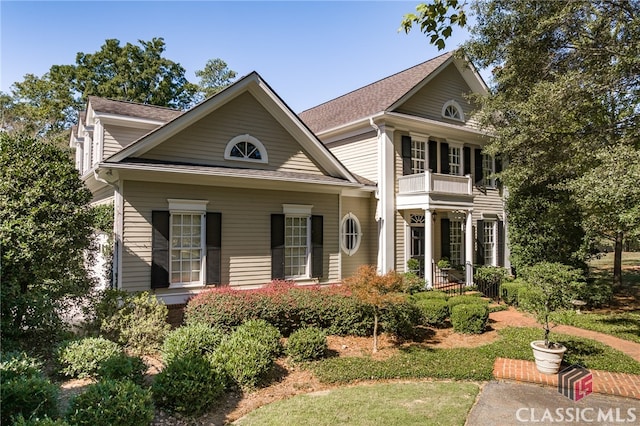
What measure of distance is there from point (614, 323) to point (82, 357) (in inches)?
553

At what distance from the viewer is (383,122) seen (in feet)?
50.0

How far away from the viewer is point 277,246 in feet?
40.3

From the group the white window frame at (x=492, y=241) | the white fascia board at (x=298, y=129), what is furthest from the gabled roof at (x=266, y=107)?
the white window frame at (x=492, y=241)

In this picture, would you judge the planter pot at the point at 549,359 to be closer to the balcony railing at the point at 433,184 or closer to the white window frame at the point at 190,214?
the balcony railing at the point at 433,184

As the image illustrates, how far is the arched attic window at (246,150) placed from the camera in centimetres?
1195

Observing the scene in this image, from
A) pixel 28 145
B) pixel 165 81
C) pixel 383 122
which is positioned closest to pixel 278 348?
pixel 28 145

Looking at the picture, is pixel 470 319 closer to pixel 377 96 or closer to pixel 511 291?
pixel 511 291

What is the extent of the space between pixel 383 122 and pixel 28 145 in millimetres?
11551

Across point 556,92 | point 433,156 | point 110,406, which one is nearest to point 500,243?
point 433,156

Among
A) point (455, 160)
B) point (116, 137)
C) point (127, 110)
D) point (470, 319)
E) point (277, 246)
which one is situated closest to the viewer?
point (470, 319)

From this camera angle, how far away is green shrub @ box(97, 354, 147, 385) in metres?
5.73

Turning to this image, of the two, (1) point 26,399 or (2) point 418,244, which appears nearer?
(1) point 26,399

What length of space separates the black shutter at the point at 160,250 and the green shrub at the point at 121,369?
432cm

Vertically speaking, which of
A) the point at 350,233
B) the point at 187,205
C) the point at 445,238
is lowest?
the point at 445,238
